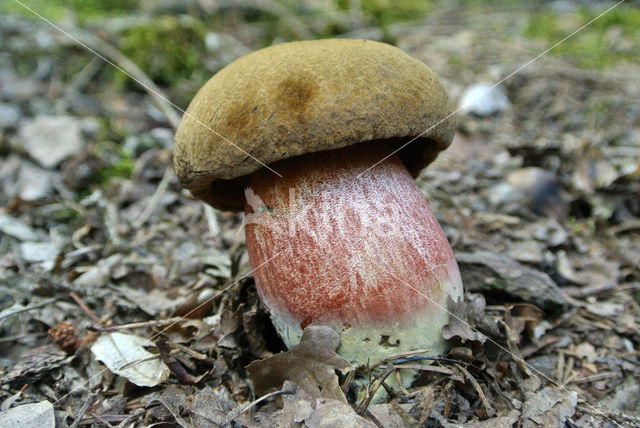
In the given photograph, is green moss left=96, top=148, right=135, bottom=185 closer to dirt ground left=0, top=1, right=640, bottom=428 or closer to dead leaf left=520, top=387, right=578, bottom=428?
dirt ground left=0, top=1, right=640, bottom=428

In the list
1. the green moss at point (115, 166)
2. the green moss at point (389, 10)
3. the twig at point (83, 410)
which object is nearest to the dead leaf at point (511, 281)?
the twig at point (83, 410)

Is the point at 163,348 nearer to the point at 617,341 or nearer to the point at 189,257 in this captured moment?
the point at 189,257

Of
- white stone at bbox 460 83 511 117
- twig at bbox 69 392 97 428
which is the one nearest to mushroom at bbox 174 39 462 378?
twig at bbox 69 392 97 428

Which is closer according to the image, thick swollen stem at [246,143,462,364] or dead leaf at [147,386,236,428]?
dead leaf at [147,386,236,428]

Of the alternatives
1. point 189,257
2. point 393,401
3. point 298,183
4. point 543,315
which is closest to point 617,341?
point 543,315

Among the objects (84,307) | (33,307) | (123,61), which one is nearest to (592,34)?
(123,61)

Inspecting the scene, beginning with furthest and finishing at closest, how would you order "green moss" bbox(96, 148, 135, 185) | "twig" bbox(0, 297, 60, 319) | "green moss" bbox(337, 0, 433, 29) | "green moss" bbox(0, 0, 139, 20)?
"green moss" bbox(337, 0, 433, 29) < "green moss" bbox(0, 0, 139, 20) < "green moss" bbox(96, 148, 135, 185) < "twig" bbox(0, 297, 60, 319)

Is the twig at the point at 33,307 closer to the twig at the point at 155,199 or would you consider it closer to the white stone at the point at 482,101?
the twig at the point at 155,199
